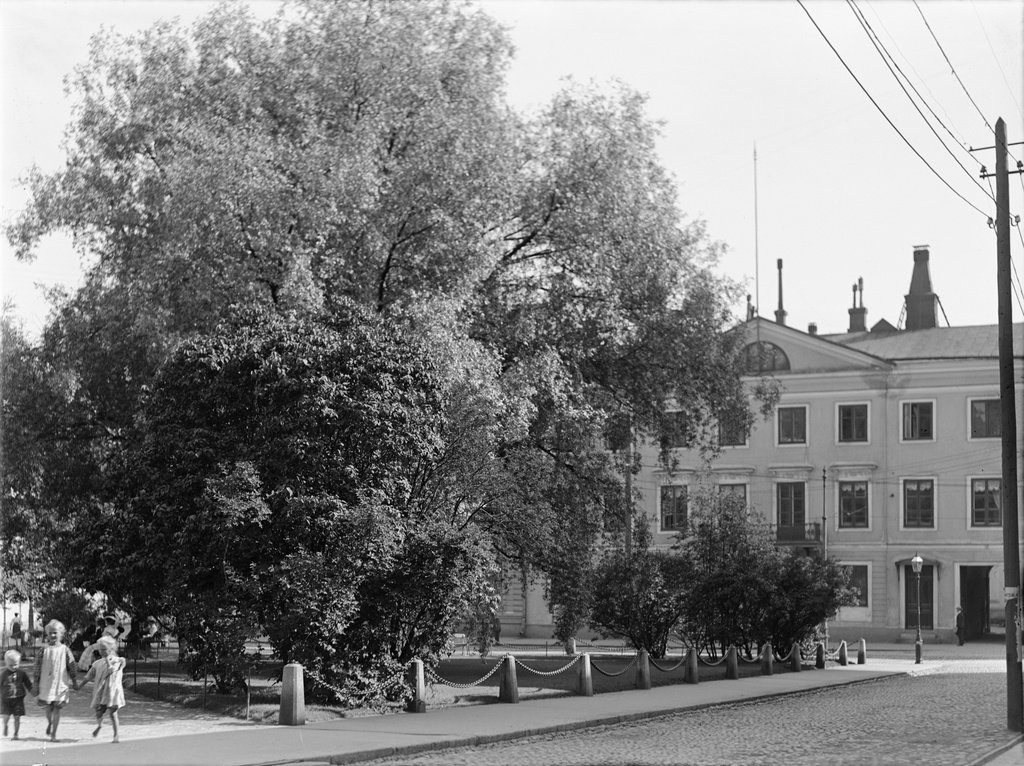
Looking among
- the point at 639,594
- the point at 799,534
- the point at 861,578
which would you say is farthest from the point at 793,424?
the point at 639,594

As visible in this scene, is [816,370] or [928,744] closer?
[928,744]

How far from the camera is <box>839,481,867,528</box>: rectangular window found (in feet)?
193

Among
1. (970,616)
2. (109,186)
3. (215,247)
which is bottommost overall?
(970,616)

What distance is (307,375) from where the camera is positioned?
20375 mm

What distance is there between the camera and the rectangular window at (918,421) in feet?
190

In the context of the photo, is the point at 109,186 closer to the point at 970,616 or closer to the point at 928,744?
the point at 928,744

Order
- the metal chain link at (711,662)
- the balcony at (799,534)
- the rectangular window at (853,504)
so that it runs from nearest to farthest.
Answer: the metal chain link at (711,662), the rectangular window at (853,504), the balcony at (799,534)

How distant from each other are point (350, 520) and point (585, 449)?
32.9 feet

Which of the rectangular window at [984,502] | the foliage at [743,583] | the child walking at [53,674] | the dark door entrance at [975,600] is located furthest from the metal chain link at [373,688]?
the dark door entrance at [975,600]

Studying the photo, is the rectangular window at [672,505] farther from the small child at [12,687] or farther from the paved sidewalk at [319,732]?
the small child at [12,687]

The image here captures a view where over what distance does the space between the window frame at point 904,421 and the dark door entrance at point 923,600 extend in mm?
5469

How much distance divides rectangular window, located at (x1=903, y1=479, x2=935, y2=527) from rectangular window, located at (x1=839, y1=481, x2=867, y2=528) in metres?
1.76

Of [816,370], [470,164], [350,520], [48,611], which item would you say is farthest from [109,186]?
[816,370]

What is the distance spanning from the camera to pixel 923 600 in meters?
57.0
